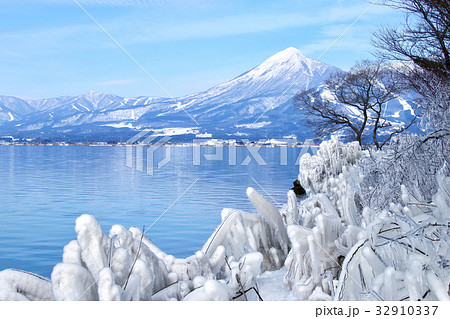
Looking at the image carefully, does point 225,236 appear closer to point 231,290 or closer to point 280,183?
point 231,290

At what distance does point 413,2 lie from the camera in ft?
43.1

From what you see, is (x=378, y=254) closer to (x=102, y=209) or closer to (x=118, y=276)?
(x=118, y=276)

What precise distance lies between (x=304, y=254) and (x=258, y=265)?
1251 mm

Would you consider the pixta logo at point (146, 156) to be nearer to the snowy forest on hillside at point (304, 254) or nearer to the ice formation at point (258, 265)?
the snowy forest on hillside at point (304, 254)

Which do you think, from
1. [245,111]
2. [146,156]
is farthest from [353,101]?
[146,156]

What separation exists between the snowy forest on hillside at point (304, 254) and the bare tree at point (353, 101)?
57.8ft

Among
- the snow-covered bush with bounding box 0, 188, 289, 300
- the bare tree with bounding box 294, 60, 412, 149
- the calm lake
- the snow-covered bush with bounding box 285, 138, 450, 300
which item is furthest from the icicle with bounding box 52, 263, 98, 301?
the bare tree with bounding box 294, 60, 412, 149

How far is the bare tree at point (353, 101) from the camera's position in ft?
79.3

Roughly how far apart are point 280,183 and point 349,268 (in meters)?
20.5

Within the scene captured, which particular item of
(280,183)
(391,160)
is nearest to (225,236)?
(391,160)

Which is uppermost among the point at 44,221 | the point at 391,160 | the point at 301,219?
the point at 391,160

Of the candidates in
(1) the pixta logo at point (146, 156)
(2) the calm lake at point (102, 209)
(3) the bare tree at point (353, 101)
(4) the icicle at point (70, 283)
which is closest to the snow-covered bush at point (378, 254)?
(4) the icicle at point (70, 283)

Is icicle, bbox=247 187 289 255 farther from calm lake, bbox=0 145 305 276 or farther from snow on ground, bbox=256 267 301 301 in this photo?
calm lake, bbox=0 145 305 276

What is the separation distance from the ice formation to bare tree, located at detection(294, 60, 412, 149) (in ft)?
65.8
